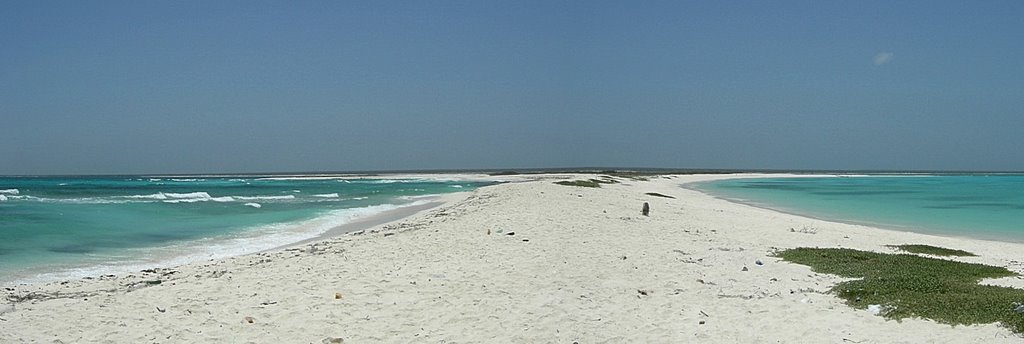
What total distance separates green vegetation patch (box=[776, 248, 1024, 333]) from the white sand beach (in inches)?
11.3

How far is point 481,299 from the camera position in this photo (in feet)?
32.4

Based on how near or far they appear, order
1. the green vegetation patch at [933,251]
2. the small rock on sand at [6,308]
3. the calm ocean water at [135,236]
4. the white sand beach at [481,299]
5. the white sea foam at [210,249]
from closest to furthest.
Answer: the white sand beach at [481,299] → the small rock on sand at [6,308] → the white sea foam at [210,249] → the calm ocean water at [135,236] → the green vegetation patch at [933,251]

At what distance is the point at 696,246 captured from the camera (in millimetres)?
15250

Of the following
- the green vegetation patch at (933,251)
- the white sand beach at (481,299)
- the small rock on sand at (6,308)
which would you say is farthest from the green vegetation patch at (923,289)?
the small rock on sand at (6,308)

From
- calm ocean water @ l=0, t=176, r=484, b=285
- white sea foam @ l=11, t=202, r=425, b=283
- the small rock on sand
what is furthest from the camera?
calm ocean water @ l=0, t=176, r=484, b=285

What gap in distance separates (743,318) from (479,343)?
3.41 m

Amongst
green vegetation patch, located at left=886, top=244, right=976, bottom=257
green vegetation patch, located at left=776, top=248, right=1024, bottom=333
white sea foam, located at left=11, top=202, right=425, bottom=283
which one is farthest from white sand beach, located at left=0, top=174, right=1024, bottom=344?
white sea foam, located at left=11, top=202, right=425, bottom=283

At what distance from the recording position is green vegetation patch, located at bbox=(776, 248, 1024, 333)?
8.15 m

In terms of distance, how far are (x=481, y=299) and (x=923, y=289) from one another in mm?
6111

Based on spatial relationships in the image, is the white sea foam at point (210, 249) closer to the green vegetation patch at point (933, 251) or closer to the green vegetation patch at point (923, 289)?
the green vegetation patch at point (923, 289)

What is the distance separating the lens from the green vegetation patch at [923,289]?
815 centimetres

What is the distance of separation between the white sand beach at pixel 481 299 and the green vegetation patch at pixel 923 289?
0.94 feet

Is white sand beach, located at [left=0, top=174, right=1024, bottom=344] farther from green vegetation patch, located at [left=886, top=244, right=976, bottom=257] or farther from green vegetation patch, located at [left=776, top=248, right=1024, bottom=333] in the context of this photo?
green vegetation patch, located at [left=886, top=244, right=976, bottom=257]

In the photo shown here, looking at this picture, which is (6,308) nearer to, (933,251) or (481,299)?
(481,299)
